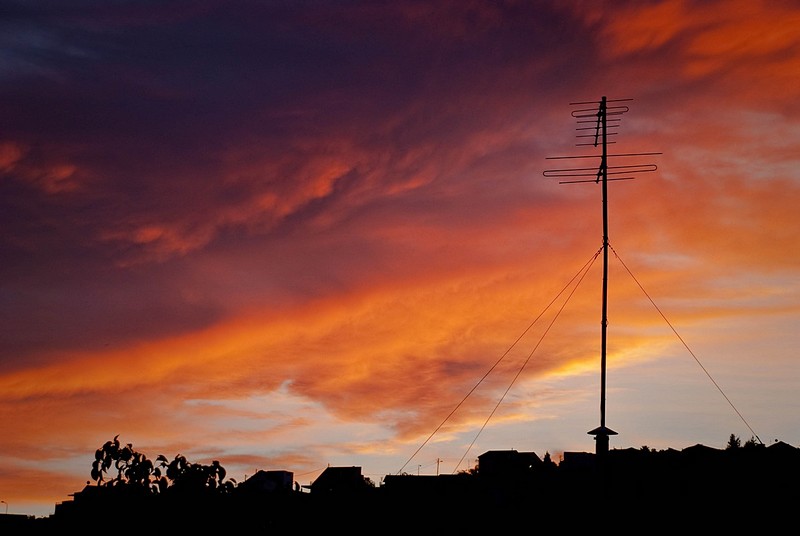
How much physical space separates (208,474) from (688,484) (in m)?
29.1

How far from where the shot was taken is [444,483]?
6225 centimetres

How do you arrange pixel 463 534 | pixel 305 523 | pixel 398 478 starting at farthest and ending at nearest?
pixel 398 478, pixel 305 523, pixel 463 534

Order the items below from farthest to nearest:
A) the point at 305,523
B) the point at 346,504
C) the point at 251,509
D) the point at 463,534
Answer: the point at 346,504 → the point at 305,523 → the point at 463,534 → the point at 251,509

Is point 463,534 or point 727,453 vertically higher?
point 727,453

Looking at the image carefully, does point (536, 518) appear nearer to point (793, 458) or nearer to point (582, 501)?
point (582, 501)

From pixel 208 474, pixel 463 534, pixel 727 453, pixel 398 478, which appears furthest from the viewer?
pixel 398 478

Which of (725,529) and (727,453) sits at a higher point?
(727,453)

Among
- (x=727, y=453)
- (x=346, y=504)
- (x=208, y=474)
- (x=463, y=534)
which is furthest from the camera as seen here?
(x=727, y=453)

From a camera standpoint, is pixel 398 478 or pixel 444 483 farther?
pixel 398 478

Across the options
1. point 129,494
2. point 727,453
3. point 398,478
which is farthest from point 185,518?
point 398,478

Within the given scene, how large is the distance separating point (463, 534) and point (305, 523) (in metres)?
8.44

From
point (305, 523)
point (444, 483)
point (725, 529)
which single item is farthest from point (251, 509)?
point (444, 483)

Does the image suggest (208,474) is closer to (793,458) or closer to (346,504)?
(346,504)

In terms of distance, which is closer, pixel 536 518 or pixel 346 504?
pixel 536 518
